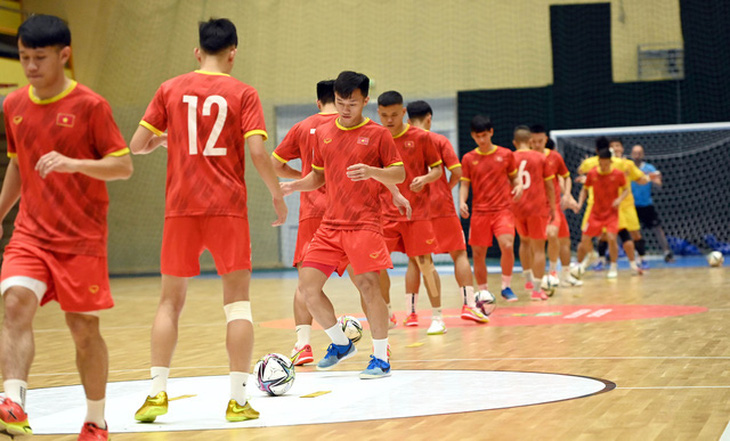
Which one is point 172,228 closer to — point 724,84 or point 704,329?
point 704,329

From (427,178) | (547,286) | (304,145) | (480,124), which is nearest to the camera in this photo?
(304,145)

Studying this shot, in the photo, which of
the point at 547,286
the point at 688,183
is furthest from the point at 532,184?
the point at 688,183

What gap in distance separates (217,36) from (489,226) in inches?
251

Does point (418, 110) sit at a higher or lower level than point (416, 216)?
higher

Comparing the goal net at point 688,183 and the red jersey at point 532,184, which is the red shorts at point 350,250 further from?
the goal net at point 688,183

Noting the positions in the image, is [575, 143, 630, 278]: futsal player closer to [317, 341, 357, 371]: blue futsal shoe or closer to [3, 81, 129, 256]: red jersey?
[317, 341, 357, 371]: blue futsal shoe

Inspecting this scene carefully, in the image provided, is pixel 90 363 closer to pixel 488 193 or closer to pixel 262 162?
pixel 262 162

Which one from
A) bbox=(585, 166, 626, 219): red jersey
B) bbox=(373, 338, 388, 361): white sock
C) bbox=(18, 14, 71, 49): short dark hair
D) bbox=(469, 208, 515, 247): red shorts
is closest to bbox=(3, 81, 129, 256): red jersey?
bbox=(18, 14, 71, 49): short dark hair

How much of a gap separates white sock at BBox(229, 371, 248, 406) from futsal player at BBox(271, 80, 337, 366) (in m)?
2.08

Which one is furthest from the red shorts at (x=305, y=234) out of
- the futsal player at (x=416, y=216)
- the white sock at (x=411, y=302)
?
the white sock at (x=411, y=302)

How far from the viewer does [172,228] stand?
4953 mm

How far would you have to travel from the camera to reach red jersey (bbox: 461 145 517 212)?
35.4 feet

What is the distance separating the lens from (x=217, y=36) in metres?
4.95

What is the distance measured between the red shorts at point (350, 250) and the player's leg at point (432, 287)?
7.81 feet
